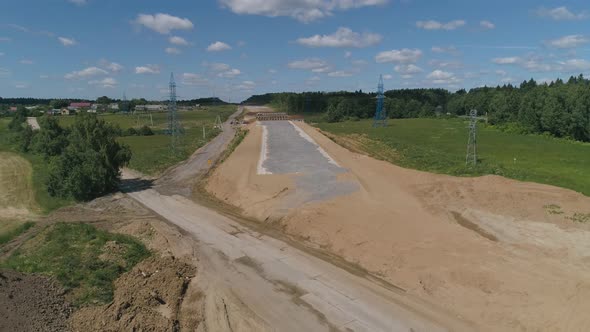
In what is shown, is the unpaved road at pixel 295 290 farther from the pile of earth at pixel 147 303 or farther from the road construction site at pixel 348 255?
the pile of earth at pixel 147 303

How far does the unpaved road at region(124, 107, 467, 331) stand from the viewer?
1447 centimetres

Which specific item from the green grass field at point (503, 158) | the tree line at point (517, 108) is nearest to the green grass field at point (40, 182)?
the green grass field at point (503, 158)

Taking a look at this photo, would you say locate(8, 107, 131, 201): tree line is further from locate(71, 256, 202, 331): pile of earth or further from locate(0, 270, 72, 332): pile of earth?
locate(71, 256, 202, 331): pile of earth

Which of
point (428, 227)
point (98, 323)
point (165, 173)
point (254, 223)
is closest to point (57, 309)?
point (98, 323)

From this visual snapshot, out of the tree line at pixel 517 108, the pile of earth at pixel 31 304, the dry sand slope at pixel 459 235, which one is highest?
the tree line at pixel 517 108

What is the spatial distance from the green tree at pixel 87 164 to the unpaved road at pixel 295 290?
13159 mm

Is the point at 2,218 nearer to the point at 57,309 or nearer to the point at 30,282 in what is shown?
the point at 30,282

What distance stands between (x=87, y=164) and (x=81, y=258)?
15.9 meters

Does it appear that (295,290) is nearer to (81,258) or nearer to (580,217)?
(81,258)

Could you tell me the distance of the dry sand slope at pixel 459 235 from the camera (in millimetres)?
15289

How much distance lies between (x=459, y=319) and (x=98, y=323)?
13076 millimetres

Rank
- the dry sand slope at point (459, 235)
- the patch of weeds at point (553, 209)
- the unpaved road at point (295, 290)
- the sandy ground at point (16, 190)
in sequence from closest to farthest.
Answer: the unpaved road at point (295, 290) < the dry sand slope at point (459, 235) < the patch of weeds at point (553, 209) < the sandy ground at point (16, 190)

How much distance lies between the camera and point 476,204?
28328 millimetres

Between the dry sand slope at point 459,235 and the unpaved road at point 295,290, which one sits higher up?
the dry sand slope at point 459,235
